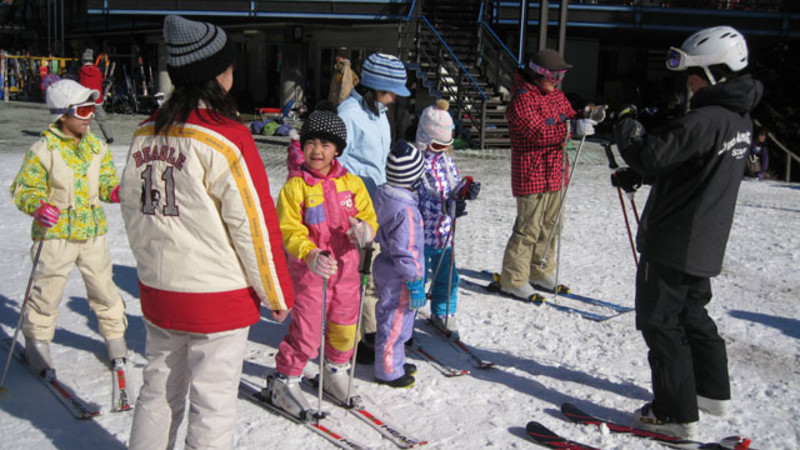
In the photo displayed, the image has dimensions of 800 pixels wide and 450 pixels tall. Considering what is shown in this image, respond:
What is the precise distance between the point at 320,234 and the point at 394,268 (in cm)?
56

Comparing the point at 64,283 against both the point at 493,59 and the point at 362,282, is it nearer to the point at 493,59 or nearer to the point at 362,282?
the point at 362,282

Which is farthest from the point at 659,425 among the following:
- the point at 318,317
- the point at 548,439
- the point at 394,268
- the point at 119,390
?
the point at 119,390

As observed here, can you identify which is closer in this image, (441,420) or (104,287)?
(441,420)

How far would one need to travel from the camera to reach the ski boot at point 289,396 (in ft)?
11.9

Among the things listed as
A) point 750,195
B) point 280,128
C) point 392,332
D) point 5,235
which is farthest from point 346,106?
point 280,128

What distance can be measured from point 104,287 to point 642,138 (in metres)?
2.96

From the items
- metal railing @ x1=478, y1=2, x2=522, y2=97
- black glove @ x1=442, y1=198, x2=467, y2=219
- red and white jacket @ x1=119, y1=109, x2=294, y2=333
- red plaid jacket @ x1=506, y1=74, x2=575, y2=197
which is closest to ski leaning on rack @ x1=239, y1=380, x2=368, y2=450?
red and white jacket @ x1=119, y1=109, x2=294, y2=333

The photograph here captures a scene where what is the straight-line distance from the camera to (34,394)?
3855 mm

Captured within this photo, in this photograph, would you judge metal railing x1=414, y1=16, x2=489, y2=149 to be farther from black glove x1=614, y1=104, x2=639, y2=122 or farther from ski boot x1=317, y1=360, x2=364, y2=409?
ski boot x1=317, y1=360, x2=364, y2=409

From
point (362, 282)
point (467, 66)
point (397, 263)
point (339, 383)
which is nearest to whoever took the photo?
point (362, 282)

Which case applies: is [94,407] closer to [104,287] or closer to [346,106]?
[104,287]

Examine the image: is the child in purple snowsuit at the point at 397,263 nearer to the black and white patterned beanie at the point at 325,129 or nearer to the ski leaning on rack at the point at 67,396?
the black and white patterned beanie at the point at 325,129

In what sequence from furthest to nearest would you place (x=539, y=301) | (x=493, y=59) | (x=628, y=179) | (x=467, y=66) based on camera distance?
(x=493, y=59) → (x=467, y=66) → (x=539, y=301) → (x=628, y=179)

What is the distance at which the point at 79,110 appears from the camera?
3871mm
